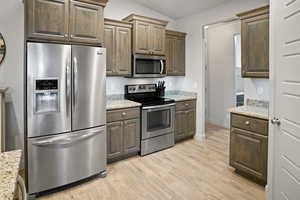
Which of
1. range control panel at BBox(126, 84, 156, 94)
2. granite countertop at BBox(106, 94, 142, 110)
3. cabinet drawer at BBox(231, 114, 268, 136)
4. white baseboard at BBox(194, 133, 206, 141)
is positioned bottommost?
white baseboard at BBox(194, 133, 206, 141)

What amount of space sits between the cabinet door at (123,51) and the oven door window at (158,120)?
0.96m

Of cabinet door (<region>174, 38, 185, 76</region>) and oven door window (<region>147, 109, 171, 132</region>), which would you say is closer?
oven door window (<region>147, 109, 171, 132</region>)

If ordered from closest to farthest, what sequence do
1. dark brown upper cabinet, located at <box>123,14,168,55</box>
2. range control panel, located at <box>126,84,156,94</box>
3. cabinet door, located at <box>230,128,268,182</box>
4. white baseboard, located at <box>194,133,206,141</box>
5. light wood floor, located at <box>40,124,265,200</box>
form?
light wood floor, located at <box>40,124,265,200</box> < cabinet door, located at <box>230,128,268,182</box> < dark brown upper cabinet, located at <box>123,14,168,55</box> < range control panel, located at <box>126,84,156,94</box> < white baseboard, located at <box>194,133,206,141</box>

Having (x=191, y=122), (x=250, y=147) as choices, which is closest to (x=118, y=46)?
(x=191, y=122)

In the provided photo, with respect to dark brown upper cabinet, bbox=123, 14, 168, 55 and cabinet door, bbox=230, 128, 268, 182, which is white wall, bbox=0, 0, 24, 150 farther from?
cabinet door, bbox=230, 128, 268, 182

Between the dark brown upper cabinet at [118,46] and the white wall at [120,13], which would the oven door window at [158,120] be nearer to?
the white wall at [120,13]

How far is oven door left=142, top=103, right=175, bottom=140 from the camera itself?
346 centimetres

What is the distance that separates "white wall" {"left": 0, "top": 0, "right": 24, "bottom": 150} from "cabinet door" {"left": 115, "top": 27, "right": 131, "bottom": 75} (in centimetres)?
149

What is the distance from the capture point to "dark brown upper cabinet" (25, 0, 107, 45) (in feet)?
7.23

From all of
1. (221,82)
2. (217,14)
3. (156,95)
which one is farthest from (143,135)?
(221,82)

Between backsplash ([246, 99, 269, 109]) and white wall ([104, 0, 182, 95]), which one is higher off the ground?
white wall ([104, 0, 182, 95])

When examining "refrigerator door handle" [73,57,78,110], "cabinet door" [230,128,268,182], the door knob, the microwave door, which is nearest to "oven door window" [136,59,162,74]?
"refrigerator door handle" [73,57,78,110]

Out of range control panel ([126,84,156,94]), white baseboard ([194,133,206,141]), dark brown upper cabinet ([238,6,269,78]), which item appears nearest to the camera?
dark brown upper cabinet ([238,6,269,78])

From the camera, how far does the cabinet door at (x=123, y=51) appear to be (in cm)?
344
